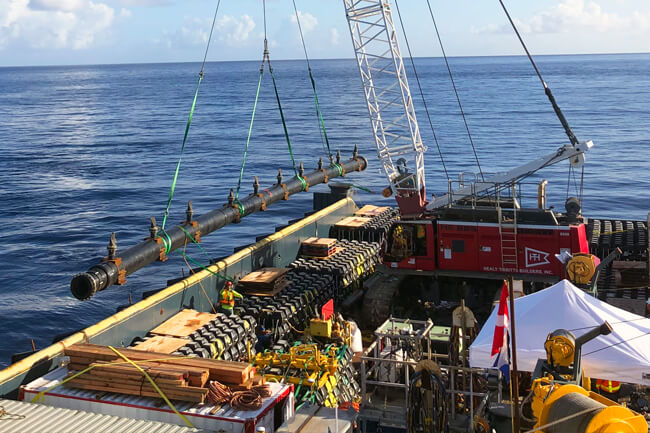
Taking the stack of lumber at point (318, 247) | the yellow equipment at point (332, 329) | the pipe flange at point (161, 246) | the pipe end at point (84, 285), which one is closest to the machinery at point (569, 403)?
the yellow equipment at point (332, 329)

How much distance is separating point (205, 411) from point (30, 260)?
42338mm

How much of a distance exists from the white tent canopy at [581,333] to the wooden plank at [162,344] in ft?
29.1

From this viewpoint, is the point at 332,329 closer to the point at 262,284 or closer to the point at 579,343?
the point at 262,284

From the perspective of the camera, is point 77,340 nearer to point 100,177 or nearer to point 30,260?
point 30,260

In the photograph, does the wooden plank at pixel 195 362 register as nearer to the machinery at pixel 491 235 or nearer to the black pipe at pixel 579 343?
the black pipe at pixel 579 343

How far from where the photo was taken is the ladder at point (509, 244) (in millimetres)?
31953

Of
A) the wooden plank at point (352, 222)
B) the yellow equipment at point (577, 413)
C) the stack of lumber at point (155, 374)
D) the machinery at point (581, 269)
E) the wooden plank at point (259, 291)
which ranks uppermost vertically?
the yellow equipment at point (577, 413)

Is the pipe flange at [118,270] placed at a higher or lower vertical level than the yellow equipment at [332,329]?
higher

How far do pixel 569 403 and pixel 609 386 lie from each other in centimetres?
977

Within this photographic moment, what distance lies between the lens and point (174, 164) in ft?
315

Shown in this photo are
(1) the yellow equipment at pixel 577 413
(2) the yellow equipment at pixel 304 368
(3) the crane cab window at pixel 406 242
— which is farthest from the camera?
(3) the crane cab window at pixel 406 242

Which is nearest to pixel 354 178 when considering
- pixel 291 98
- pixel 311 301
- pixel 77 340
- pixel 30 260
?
pixel 30 260

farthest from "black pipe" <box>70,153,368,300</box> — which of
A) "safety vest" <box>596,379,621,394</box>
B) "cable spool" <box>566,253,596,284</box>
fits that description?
"safety vest" <box>596,379,621,394</box>

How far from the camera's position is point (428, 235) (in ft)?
109
